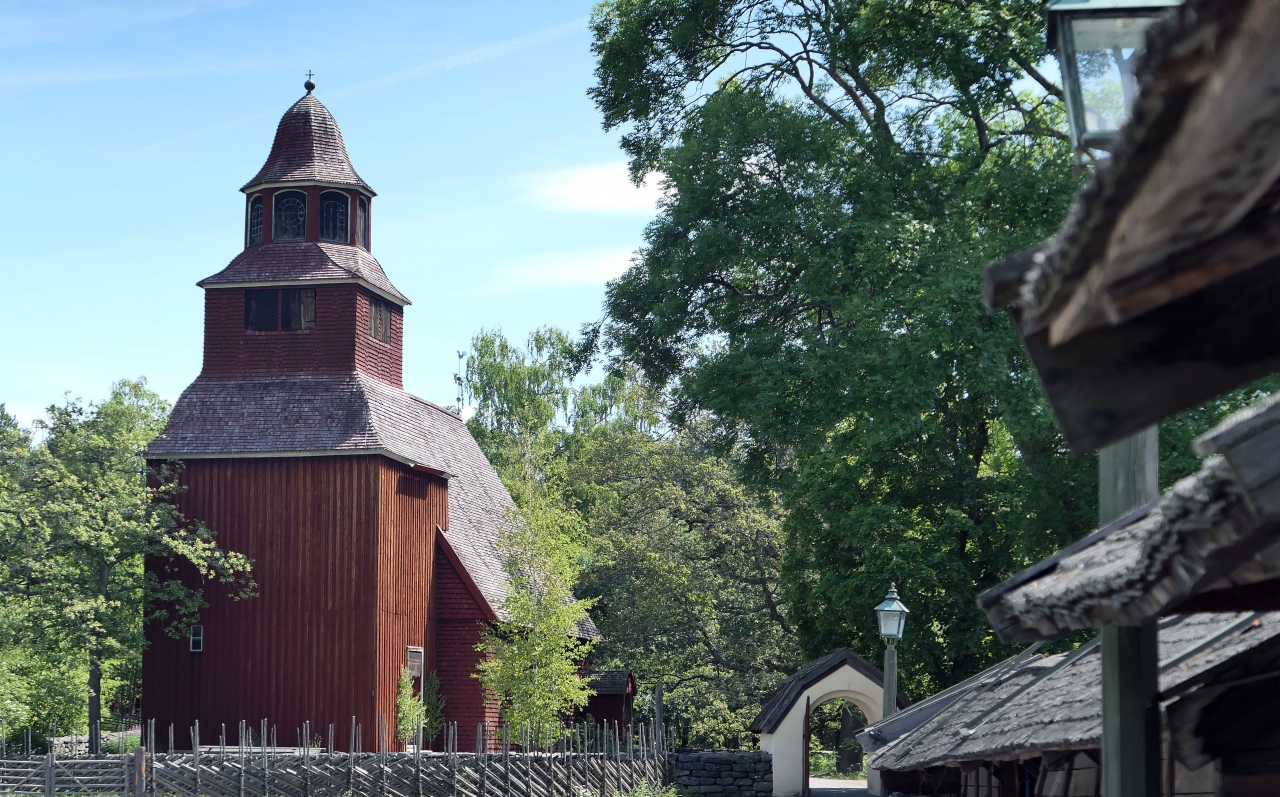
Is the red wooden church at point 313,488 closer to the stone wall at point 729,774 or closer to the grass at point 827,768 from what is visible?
the stone wall at point 729,774

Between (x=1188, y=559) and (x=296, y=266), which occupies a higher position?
(x=296, y=266)

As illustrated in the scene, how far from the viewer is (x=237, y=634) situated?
29.9 meters

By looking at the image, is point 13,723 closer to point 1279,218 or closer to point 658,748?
point 658,748

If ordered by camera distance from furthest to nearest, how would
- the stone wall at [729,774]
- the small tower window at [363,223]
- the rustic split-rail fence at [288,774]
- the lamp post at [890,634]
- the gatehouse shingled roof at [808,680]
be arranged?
the small tower window at [363,223], the stone wall at [729,774], the gatehouse shingled roof at [808,680], the rustic split-rail fence at [288,774], the lamp post at [890,634]

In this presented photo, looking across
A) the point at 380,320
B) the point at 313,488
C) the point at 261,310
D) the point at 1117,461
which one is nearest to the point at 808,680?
the point at 313,488

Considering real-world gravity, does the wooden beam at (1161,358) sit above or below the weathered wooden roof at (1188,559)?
above

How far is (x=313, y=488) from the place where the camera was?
30.4 metres

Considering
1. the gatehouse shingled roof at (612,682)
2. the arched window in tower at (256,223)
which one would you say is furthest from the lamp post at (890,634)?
the arched window in tower at (256,223)

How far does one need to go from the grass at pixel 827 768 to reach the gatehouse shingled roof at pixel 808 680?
11.4 meters

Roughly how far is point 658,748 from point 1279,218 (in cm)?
3095

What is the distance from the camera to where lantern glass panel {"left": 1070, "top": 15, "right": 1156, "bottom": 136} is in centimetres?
→ 475

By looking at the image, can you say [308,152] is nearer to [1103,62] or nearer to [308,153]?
[308,153]

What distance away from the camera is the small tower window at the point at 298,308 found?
107 ft

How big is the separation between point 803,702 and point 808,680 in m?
0.99
